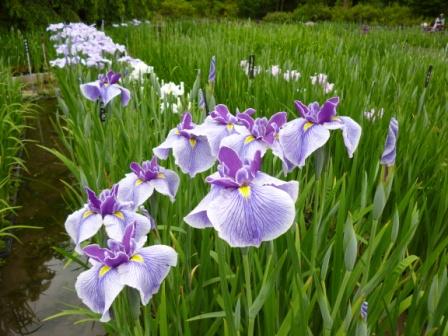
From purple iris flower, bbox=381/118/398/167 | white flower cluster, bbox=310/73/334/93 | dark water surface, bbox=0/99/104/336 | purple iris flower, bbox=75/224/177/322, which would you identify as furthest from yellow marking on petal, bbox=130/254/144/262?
white flower cluster, bbox=310/73/334/93

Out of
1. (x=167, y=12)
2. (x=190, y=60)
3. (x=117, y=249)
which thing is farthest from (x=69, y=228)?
(x=167, y=12)

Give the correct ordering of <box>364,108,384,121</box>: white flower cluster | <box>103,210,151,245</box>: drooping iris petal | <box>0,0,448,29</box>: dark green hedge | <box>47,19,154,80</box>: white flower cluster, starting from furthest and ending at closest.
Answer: <box>0,0,448,29</box>: dark green hedge < <box>47,19,154,80</box>: white flower cluster < <box>364,108,384,121</box>: white flower cluster < <box>103,210,151,245</box>: drooping iris petal

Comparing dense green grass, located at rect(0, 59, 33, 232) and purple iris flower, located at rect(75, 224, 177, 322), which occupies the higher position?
purple iris flower, located at rect(75, 224, 177, 322)

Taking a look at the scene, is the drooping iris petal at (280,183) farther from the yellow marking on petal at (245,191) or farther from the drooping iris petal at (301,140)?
the drooping iris petal at (301,140)

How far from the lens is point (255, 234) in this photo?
0.84 m

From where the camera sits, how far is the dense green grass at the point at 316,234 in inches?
46.9

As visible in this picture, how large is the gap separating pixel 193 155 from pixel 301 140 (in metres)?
0.32

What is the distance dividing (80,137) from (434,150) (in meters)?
2.17

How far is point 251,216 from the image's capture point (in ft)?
2.77

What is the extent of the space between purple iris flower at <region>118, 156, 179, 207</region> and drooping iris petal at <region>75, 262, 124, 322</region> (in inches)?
12.2

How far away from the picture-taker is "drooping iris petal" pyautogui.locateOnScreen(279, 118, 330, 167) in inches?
43.2

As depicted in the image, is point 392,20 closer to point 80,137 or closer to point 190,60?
point 190,60

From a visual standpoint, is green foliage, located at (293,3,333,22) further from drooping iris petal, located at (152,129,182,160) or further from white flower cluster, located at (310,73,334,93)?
drooping iris petal, located at (152,129,182,160)

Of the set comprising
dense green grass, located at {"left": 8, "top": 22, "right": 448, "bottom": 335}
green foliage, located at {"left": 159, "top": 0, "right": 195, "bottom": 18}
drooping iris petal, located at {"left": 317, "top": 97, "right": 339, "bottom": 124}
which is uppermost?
drooping iris petal, located at {"left": 317, "top": 97, "right": 339, "bottom": 124}
